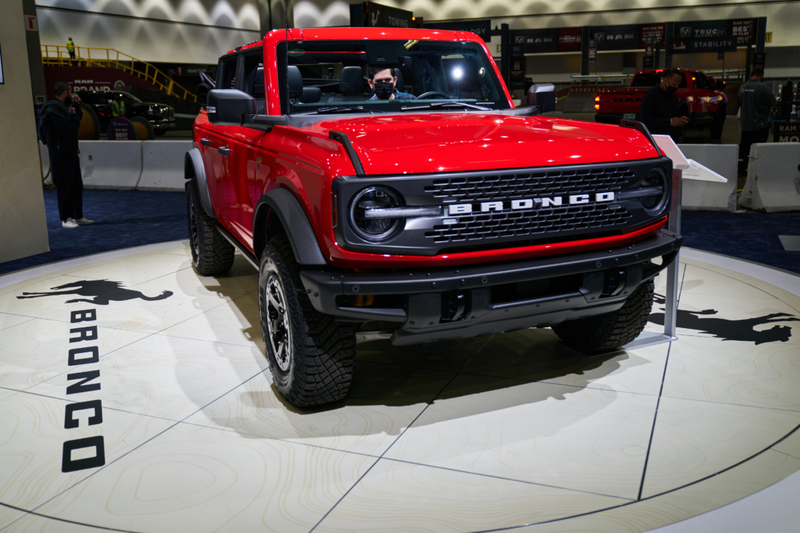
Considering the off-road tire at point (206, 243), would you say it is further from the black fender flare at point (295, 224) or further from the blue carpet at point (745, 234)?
the blue carpet at point (745, 234)

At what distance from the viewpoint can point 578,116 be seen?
83.8ft

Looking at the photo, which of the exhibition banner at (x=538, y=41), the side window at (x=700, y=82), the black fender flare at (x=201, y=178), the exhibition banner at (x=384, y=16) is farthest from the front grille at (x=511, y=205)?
the exhibition banner at (x=538, y=41)

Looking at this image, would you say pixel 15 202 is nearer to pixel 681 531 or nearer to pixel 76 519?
pixel 76 519

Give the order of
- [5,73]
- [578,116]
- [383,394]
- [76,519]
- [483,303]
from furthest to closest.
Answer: [578,116], [5,73], [383,394], [483,303], [76,519]

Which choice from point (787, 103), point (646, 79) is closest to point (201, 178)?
point (646, 79)

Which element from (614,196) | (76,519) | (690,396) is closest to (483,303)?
(614,196)

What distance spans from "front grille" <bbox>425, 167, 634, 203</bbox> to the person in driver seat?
5.08 ft

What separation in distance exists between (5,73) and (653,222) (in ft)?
19.9

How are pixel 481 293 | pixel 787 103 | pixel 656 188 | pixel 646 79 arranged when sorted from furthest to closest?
1. pixel 646 79
2. pixel 787 103
3. pixel 656 188
4. pixel 481 293

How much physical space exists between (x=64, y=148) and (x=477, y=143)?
23.5 ft

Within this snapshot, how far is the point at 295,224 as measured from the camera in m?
2.83

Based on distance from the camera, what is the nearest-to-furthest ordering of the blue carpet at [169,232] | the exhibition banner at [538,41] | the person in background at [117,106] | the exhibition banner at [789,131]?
the blue carpet at [169,232], the exhibition banner at [789,131], the person in background at [117,106], the exhibition banner at [538,41]

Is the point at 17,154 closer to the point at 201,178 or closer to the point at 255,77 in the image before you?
the point at 201,178

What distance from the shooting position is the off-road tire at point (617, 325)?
3600 millimetres
